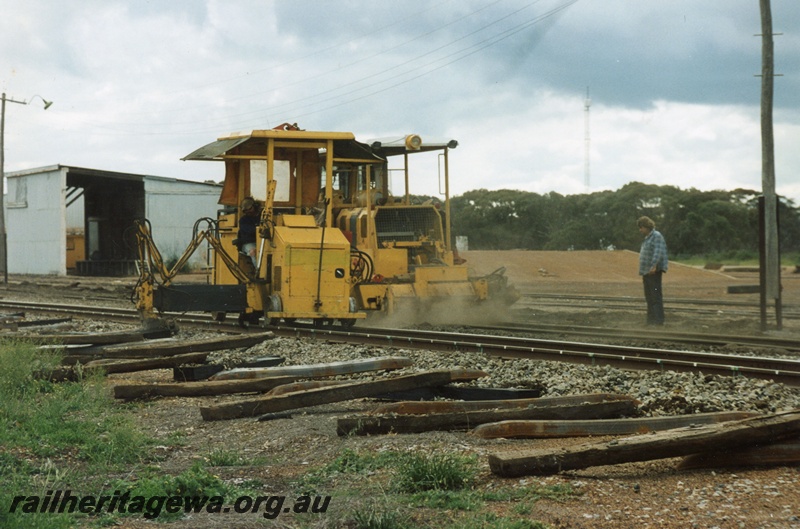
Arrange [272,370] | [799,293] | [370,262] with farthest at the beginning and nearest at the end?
[799,293] < [370,262] < [272,370]

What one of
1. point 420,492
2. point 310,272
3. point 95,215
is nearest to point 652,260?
point 310,272

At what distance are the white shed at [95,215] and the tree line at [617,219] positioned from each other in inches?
684

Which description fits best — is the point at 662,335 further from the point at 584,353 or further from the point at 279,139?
the point at 279,139

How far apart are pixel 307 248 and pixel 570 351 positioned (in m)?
4.53

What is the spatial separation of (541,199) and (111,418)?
55.7 meters

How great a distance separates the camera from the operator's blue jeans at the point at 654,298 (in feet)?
53.8

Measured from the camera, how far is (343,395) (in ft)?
25.6

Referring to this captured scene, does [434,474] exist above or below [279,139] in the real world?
below

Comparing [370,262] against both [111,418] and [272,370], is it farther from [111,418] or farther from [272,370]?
[111,418]

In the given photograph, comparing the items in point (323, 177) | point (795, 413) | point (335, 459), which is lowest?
point (335, 459)

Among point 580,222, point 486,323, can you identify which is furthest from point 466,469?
point 580,222

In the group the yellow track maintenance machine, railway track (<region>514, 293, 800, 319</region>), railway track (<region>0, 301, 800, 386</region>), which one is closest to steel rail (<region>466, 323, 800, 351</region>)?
the yellow track maintenance machine

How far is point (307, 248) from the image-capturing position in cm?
1392

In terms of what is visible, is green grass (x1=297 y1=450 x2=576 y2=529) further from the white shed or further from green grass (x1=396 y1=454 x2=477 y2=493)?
the white shed
